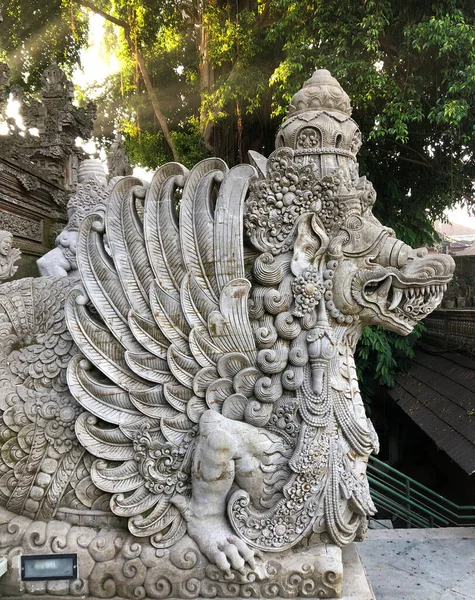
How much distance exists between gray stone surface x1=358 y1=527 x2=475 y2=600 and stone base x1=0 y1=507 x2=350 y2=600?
620 mm

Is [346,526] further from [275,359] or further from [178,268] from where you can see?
[178,268]

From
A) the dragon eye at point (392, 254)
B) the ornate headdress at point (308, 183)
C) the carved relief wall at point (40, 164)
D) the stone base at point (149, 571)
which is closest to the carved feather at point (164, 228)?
the ornate headdress at point (308, 183)

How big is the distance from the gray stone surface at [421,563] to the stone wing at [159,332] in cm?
153

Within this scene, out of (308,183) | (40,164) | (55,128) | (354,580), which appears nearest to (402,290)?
(308,183)

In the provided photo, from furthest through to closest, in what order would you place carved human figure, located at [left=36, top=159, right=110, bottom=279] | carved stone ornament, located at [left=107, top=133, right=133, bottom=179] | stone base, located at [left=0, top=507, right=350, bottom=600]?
carved stone ornament, located at [left=107, top=133, right=133, bottom=179], carved human figure, located at [left=36, top=159, right=110, bottom=279], stone base, located at [left=0, top=507, right=350, bottom=600]

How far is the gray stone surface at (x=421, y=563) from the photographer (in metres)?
2.94

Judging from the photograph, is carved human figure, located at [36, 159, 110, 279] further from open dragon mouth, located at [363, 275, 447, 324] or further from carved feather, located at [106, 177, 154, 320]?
open dragon mouth, located at [363, 275, 447, 324]

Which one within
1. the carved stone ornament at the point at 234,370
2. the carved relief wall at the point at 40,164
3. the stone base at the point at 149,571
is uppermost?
the carved relief wall at the point at 40,164

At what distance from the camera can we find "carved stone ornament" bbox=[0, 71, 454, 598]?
8.19ft

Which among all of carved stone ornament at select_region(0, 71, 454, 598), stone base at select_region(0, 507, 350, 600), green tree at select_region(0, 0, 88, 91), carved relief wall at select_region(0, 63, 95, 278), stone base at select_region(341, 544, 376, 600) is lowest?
stone base at select_region(341, 544, 376, 600)

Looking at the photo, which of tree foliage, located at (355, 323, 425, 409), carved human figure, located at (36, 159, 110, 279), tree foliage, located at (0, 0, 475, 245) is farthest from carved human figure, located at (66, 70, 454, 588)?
tree foliage, located at (355, 323, 425, 409)

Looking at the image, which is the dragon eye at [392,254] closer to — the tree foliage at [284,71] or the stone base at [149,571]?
the stone base at [149,571]

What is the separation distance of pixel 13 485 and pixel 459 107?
6440mm

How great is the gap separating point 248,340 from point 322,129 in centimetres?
131
